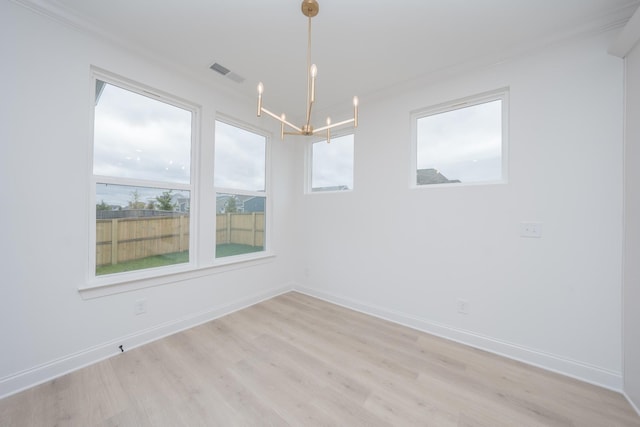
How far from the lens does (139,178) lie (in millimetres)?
2252

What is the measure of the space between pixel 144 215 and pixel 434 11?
3.09 meters

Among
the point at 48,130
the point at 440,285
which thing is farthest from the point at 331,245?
the point at 48,130

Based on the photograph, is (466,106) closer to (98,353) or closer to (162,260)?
(162,260)

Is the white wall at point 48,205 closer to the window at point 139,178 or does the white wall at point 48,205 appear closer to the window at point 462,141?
the window at point 139,178

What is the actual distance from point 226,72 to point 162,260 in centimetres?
214

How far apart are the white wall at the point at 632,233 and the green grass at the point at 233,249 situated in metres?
3.57

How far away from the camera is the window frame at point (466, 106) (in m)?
2.16

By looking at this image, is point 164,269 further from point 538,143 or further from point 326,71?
point 538,143

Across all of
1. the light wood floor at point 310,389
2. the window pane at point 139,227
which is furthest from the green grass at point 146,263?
the light wood floor at point 310,389

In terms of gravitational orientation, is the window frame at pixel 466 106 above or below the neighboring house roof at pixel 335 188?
above

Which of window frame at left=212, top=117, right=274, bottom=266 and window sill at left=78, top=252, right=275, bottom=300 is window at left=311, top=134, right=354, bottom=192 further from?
window sill at left=78, top=252, right=275, bottom=300

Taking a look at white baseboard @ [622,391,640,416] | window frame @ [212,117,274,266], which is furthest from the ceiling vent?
white baseboard @ [622,391,640,416]

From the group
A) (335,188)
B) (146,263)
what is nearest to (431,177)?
(335,188)

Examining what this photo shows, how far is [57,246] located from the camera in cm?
179
